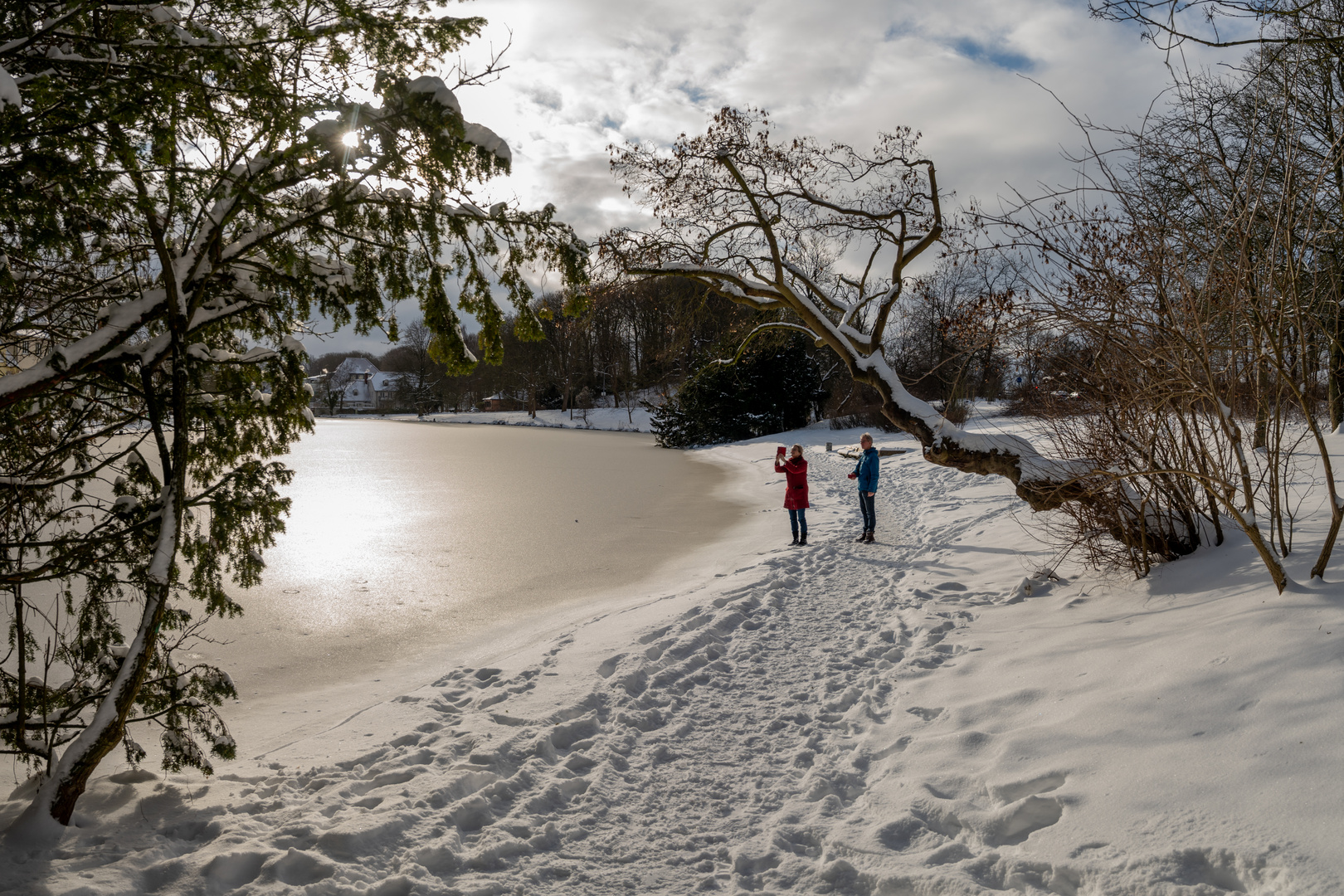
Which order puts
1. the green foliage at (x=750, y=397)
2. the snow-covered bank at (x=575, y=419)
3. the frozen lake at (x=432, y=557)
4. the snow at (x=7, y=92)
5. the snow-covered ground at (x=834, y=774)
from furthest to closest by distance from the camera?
the snow-covered bank at (x=575, y=419)
the green foliage at (x=750, y=397)
the frozen lake at (x=432, y=557)
the snow-covered ground at (x=834, y=774)
the snow at (x=7, y=92)

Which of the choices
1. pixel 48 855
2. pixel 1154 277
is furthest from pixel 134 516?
pixel 1154 277

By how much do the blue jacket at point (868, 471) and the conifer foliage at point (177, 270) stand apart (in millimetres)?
6787

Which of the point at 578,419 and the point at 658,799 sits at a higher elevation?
the point at 578,419

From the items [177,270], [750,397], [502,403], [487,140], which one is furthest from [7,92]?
[502,403]

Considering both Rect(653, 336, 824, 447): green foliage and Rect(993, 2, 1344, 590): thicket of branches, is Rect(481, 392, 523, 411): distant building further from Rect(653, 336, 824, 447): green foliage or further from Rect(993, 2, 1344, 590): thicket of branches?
Rect(993, 2, 1344, 590): thicket of branches

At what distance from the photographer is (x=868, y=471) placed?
1038 cm

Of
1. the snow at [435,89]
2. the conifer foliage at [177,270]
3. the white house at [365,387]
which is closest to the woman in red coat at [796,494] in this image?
the conifer foliage at [177,270]

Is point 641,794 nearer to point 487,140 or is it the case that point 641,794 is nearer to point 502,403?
point 487,140

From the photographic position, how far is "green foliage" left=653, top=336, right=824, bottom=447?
1320 inches

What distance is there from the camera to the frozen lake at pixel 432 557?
21.7 ft

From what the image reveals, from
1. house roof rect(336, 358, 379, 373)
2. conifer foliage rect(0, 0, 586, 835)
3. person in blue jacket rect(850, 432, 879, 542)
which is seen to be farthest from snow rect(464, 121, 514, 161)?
house roof rect(336, 358, 379, 373)

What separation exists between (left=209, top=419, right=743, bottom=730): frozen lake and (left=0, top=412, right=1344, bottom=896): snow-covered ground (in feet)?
4.85

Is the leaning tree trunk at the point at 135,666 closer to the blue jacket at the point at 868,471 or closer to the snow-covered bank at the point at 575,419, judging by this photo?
the blue jacket at the point at 868,471

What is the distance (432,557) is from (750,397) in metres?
24.7
